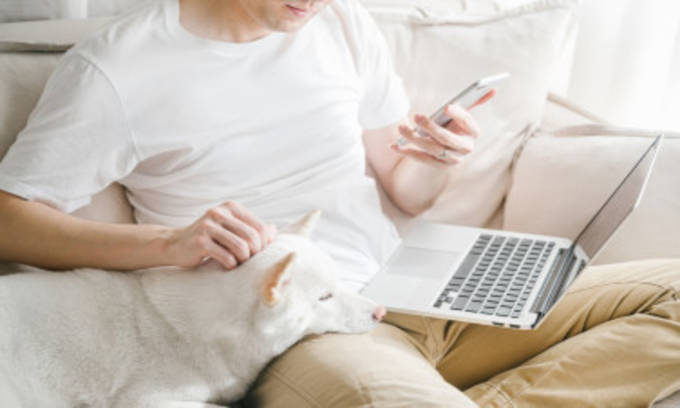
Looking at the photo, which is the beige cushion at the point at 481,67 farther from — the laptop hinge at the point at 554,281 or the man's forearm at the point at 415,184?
the laptop hinge at the point at 554,281

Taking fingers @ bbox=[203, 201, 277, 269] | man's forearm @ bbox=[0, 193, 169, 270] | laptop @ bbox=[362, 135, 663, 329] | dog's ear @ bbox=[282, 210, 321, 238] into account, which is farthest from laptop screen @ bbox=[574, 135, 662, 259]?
man's forearm @ bbox=[0, 193, 169, 270]

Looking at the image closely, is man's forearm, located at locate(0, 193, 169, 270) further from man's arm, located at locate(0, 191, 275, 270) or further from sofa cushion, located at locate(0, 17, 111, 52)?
sofa cushion, located at locate(0, 17, 111, 52)

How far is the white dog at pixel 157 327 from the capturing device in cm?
97

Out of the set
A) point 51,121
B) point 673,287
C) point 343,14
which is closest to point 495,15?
point 343,14

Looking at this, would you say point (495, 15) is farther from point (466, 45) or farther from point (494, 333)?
point (494, 333)

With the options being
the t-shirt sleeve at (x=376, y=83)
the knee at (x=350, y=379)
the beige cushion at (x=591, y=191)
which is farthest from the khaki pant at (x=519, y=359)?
the t-shirt sleeve at (x=376, y=83)

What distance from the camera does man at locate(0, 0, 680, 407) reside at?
1047mm

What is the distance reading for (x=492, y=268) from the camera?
1.33 m

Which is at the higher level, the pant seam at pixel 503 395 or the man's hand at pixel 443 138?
the man's hand at pixel 443 138

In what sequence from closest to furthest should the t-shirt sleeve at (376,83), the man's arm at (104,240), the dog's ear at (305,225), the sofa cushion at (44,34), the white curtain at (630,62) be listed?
the man's arm at (104,240)
the dog's ear at (305,225)
the sofa cushion at (44,34)
the t-shirt sleeve at (376,83)
the white curtain at (630,62)

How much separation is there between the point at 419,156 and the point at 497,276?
259 millimetres

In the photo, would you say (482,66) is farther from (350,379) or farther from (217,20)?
(350,379)

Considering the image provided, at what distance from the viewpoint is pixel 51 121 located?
108 centimetres

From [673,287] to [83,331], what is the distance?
0.89 m
